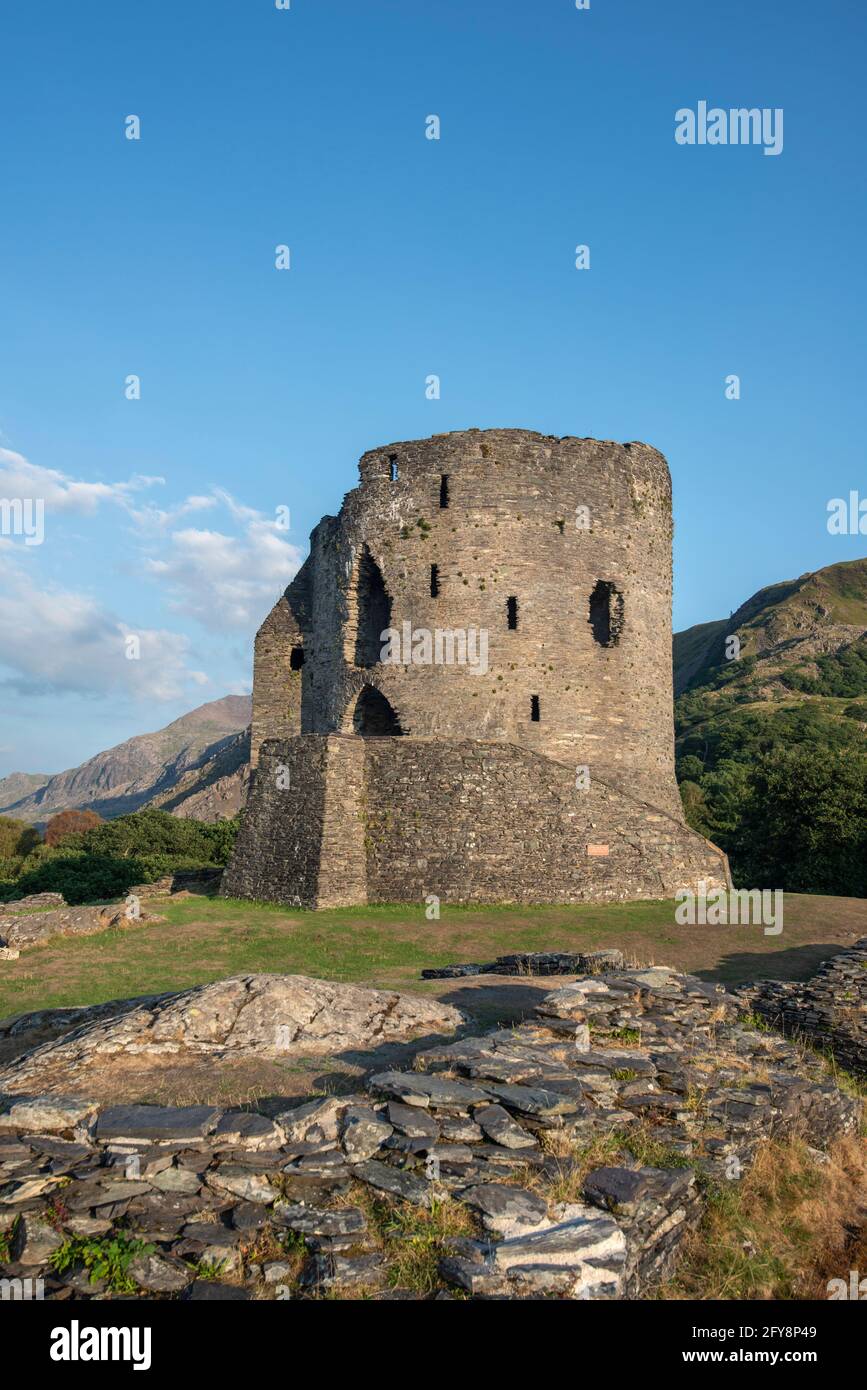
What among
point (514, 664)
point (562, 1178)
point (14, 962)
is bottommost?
point (14, 962)

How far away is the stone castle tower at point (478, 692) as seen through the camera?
790 inches

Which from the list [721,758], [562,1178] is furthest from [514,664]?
[721,758]

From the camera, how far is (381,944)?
605 inches

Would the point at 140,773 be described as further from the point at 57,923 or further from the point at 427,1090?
the point at 427,1090

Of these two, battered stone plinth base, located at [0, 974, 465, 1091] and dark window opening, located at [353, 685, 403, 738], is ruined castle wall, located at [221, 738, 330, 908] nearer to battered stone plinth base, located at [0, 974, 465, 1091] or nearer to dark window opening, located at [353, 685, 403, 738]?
dark window opening, located at [353, 685, 403, 738]

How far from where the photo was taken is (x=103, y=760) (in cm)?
18262

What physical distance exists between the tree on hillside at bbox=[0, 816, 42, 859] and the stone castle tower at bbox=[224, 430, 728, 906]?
24.7 metres

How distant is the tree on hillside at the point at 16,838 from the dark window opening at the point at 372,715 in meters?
28.4

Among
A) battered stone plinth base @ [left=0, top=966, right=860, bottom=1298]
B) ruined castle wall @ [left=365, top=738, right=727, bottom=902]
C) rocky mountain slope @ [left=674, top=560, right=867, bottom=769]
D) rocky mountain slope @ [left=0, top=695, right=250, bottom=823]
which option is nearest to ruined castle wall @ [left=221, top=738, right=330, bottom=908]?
ruined castle wall @ [left=365, top=738, right=727, bottom=902]

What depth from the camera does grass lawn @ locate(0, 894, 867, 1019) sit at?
12727 mm

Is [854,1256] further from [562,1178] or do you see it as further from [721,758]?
[721,758]

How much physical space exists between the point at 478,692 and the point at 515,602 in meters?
2.77

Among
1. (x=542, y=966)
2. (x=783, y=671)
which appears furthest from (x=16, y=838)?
(x=783, y=671)

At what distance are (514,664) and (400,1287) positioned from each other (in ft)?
67.8
